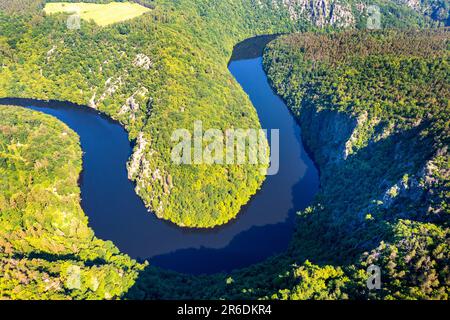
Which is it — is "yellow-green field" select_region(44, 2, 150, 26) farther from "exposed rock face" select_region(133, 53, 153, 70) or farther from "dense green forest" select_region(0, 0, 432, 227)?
"exposed rock face" select_region(133, 53, 153, 70)

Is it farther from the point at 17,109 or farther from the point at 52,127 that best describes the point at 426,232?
the point at 17,109

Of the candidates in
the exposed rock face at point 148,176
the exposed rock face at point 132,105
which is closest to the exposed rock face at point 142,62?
the exposed rock face at point 132,105

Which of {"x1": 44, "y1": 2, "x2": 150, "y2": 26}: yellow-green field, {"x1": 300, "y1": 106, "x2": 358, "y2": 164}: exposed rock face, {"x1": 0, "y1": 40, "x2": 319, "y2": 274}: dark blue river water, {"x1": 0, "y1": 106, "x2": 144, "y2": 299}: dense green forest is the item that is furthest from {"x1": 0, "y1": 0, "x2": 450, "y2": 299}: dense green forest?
{"x1": 44, "y1": 2, "x2": 150, "y2": 26}: yellow-green field

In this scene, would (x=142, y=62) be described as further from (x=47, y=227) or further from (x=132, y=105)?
(x=47, y=227)

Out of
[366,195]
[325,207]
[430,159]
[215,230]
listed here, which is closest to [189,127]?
[215,230]

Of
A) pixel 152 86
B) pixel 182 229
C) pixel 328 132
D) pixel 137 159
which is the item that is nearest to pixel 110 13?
pixel 152 86

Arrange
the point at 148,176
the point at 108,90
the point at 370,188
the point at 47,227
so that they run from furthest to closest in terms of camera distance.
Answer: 1. the point at 108,90
2. the point at 148,176
3. the point at 47,227
4. the point at 370,188

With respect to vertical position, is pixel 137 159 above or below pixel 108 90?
below

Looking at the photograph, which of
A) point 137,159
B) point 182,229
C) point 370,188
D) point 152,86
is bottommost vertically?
point 182,229
